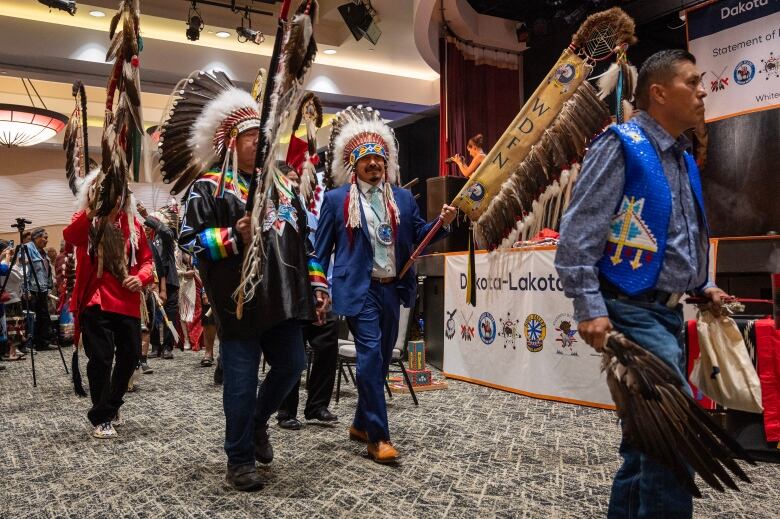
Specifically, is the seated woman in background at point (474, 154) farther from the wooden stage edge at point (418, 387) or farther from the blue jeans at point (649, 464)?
the blue jeans at point (649, 464)

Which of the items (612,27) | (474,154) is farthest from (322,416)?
(474,154)

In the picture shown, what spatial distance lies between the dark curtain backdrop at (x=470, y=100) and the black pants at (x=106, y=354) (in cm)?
588

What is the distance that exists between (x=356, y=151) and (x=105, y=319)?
71.7 inches

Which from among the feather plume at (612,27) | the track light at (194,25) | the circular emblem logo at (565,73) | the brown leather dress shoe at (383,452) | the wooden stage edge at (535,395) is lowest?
the wooden stage edge at (535,395)

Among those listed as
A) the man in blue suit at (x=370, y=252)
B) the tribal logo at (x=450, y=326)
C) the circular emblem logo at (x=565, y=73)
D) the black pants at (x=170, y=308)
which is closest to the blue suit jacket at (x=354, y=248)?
the man in blue suit at (x=370, y=252)

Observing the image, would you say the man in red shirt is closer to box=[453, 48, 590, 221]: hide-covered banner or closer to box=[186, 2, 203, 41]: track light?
box=[453, 48, 590, 221]: hide-covered banner

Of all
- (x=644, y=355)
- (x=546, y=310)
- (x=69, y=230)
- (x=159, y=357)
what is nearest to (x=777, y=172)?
(x=546, y=310)

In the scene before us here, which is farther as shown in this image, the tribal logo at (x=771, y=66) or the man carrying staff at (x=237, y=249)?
the tribal logo at (x=771, y=66)

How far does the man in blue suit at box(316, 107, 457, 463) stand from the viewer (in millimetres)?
3254

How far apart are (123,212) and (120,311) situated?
0.59m

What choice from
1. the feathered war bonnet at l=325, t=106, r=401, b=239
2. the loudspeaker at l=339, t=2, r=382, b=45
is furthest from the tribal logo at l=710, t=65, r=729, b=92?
the loudspeaker at l=339, t=2, r=382, b=45

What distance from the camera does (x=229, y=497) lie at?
268 cm

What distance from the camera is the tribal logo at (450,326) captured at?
5785mm

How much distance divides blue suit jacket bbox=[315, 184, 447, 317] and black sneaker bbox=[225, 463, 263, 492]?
3.10ft
